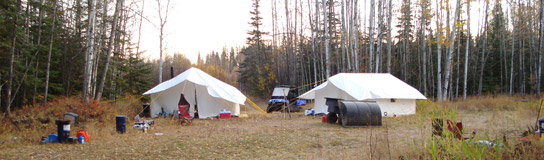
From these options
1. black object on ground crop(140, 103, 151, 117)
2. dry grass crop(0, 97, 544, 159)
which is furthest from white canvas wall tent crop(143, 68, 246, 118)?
dry grass crop(0, 97, 544, 159)

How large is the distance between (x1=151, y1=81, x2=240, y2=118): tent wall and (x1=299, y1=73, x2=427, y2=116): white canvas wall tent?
476 centimetres

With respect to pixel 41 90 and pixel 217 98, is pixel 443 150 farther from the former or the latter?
pixel 41 90

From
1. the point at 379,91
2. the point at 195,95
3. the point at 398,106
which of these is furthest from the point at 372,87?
the point at 195,95

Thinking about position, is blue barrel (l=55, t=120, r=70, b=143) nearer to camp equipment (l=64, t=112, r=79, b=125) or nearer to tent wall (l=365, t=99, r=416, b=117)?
camp equipment (l=64, t=112, r=79, b=125)

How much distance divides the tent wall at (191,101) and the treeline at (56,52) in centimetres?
242

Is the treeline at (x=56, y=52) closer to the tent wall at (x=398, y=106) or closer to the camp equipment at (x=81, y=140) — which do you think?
the camp equipment at (x=81, y=140)

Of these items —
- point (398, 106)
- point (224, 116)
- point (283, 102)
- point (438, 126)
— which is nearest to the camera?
point (438, 126)

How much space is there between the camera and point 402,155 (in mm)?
4652

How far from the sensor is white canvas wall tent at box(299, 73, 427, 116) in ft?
43.8

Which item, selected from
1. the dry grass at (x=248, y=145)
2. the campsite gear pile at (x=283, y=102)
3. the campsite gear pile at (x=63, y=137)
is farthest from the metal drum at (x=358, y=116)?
the campsite gear pile at (x=283, y=102)

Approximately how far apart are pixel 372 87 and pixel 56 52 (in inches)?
513

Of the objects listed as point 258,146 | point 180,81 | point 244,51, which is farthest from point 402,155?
point 244,51

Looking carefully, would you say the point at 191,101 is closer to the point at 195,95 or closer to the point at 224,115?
the point at 195,95

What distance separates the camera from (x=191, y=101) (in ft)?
50.1
